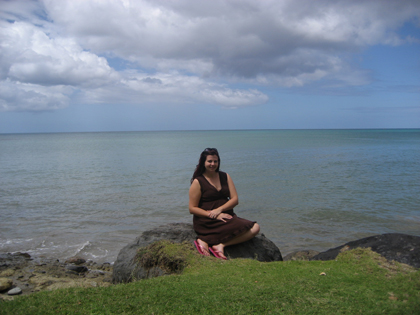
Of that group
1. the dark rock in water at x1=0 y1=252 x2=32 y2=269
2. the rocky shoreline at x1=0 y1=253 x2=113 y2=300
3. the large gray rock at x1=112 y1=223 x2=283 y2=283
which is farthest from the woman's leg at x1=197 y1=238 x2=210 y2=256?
the dark rock in water at x1=0 y1=252 x2=32 y2=269

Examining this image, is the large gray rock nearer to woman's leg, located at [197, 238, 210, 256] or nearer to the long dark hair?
woman's leg, located at [197, 238, 210, 256]

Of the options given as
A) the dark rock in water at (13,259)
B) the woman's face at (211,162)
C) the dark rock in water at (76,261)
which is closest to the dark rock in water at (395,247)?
the woman's face at (211,162)

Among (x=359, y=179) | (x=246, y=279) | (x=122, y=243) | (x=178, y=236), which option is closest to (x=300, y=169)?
(x=359, y=179)

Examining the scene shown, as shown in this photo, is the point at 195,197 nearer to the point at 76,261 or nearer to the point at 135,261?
the point at 135,261

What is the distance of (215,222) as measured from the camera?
7336 millimetres

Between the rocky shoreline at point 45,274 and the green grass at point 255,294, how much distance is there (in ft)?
8.99

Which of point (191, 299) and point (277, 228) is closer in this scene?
point (191, 299)

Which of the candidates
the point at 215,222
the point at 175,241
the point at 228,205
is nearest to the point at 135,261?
the point at 175,241

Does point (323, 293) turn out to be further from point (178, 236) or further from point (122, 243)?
point (122, 243)

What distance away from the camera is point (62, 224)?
13898 millimetres

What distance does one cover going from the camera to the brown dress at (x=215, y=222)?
23.8 feet

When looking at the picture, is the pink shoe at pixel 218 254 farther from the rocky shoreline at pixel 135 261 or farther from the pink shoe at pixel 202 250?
the rocky shoreline at pixel 135 261

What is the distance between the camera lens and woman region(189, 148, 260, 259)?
725cm

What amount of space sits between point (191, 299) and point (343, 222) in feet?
35.1
